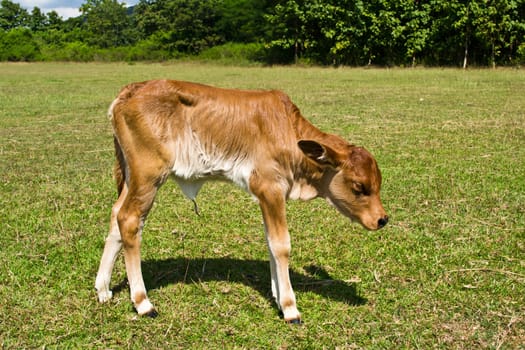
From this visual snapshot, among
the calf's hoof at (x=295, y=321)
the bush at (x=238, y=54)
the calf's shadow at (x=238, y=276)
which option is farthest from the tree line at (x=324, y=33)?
the calf's hoof at (x=295, y=321)

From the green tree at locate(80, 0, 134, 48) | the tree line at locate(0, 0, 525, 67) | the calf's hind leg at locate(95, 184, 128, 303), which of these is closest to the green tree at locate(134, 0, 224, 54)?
the tree line at locate(0, 0, 525, 67)

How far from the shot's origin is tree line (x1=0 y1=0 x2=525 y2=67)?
38.0m

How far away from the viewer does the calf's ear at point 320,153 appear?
4595 mm

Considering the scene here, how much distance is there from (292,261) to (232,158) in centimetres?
180

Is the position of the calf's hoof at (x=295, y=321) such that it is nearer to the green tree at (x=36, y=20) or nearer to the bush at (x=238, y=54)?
the bush at (x=238, y=54)

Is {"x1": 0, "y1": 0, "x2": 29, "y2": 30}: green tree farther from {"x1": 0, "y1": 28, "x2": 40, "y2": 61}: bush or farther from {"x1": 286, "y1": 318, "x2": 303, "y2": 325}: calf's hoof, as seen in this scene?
{"x1": 286, "y1": 318, "x2": 303, "y2": 325}: calf's hoof

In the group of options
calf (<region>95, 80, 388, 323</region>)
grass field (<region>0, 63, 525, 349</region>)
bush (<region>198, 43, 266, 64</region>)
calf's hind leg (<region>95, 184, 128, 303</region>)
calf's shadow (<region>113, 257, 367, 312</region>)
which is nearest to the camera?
grass field (<region>0, 63, 525, 349</region>)

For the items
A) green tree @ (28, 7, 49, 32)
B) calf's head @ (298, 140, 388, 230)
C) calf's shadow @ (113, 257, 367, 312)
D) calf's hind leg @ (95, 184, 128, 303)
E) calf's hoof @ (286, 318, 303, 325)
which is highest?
green tree @ (28, 7, 49, 32)

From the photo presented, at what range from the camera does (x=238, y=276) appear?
5688 mm

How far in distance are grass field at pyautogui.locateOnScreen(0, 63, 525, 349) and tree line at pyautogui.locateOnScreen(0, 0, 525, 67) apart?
29284 mm

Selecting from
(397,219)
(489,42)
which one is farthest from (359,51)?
(397,219)

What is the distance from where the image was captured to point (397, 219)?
7270 millimetres

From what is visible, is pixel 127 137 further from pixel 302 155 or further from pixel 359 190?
pixel 359 190

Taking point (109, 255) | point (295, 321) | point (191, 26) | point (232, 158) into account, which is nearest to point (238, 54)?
point (191, 26)
